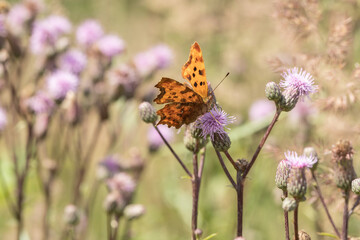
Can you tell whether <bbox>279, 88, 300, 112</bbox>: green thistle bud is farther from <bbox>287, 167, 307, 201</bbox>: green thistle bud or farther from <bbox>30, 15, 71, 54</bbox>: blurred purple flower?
<bbox>30, 15, 71, 54</bbox>: blurred purple flower

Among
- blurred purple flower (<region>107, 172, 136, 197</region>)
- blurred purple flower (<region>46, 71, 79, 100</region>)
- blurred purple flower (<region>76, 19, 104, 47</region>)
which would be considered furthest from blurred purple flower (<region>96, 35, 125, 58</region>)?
blurred purple flower (<region>107, 172, 136, 197</region>)

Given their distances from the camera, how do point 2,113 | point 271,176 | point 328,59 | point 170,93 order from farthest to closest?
point 271,176, point 2,113, point 328,59, point 170,93

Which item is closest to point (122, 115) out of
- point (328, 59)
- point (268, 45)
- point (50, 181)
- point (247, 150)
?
point (50, 181)

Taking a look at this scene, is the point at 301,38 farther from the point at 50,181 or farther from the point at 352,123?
the point at 50,181

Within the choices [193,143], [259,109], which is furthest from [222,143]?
[259,109]

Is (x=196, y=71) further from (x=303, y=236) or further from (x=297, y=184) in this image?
(x=303, y=236)

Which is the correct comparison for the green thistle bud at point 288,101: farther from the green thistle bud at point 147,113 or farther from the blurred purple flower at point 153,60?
the blurred purple flower at point 153,60
